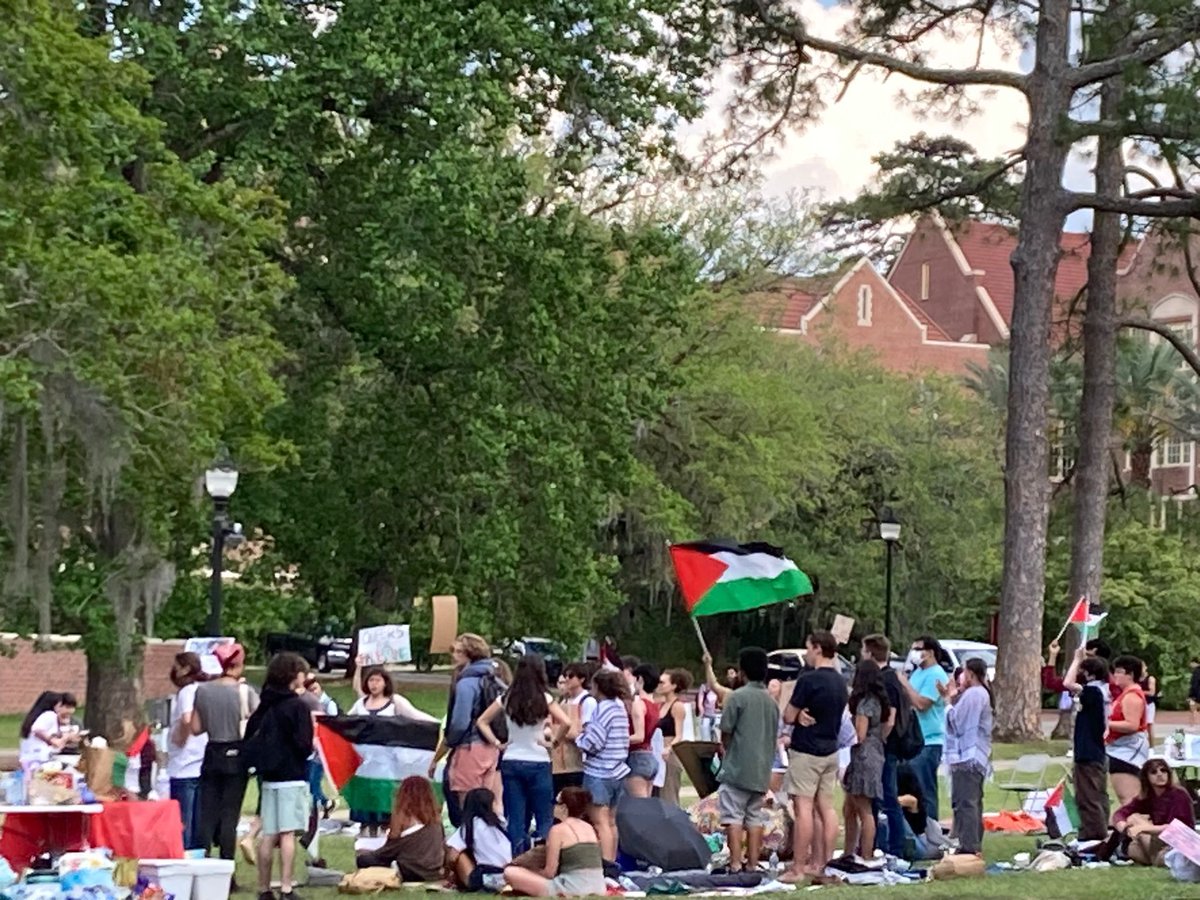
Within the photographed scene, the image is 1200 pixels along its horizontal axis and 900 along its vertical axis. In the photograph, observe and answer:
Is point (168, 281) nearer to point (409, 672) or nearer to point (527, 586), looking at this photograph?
point (527, 586)

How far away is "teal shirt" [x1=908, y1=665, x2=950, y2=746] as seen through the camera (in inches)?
634

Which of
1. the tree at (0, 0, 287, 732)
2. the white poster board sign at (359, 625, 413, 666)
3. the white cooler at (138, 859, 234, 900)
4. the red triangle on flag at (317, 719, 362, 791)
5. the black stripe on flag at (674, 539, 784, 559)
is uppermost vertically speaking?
the tree at (0, 0, 287, 732)

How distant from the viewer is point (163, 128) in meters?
25.0

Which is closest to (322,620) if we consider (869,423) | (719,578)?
(719,578)

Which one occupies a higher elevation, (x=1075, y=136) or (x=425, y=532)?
(x=1075, y=136)

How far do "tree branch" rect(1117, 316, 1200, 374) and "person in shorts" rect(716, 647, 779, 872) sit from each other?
1841 cm

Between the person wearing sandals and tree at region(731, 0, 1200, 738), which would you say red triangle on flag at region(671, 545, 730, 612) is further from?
tree at region(731, 0, 1200, 738)

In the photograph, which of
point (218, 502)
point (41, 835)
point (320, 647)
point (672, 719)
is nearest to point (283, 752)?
point (41, 835)

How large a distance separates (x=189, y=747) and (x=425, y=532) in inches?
612

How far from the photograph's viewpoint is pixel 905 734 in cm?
1527

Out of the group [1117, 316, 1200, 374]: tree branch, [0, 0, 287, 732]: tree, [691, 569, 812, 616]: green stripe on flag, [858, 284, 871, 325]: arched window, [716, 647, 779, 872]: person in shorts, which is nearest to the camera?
[716, 647, 779, 872]: person in shorts

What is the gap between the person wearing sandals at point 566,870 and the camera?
13.3m

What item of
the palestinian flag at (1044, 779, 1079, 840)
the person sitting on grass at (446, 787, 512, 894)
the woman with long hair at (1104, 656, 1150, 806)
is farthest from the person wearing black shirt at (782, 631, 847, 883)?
the palestinian flag at (1044, 779, 1079, 840)

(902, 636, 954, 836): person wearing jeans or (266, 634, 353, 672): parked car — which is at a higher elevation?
(902, 636, 954, 836): person wearing jeans
